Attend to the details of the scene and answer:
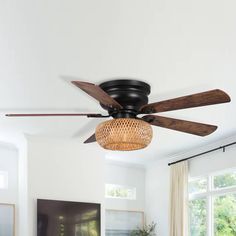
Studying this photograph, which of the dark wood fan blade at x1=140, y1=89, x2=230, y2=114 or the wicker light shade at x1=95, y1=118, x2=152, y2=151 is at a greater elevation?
the dark wood fan blade at x1=140, y1=89, x2=230, y2=114

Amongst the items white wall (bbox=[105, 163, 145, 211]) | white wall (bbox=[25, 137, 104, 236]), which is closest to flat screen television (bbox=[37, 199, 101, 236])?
white wall (bbox=[25, 137, 104, 236])

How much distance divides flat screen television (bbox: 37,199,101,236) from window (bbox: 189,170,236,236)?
58.1 inches

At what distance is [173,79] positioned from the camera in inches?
142

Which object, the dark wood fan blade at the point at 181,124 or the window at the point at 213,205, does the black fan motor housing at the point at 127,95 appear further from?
the window at the point at 213,205

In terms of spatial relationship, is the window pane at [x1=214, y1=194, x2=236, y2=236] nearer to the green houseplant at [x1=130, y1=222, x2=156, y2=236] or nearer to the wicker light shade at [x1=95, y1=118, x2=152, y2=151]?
the green houseplant at [x1=130, y1=222, x2=156, y2=236]

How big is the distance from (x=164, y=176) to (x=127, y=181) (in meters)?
0.73

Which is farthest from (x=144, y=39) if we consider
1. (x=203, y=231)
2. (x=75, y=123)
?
(x=203, y=231)

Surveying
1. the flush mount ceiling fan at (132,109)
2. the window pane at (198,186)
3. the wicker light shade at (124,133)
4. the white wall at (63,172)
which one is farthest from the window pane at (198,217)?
the wicker light shade at (124,133)

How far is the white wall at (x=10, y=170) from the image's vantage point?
237 inches

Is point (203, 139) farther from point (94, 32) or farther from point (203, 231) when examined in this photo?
point (94, 32)

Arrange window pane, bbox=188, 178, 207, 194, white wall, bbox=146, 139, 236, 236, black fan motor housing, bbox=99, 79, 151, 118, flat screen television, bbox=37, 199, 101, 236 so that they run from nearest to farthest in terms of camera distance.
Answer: black fan motor housing, bbox=99, 79, 151, 118, flat screen television, bbox=37, 199, 101, 236, white wall, bbox=146, 139, 236, 236, window pane, bbox=188, 178, 207, 194

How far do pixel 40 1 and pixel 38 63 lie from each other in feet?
3.03

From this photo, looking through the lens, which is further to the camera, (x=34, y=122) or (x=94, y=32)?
(x=34, y=122)

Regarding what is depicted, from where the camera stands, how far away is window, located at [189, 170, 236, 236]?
5.65m
